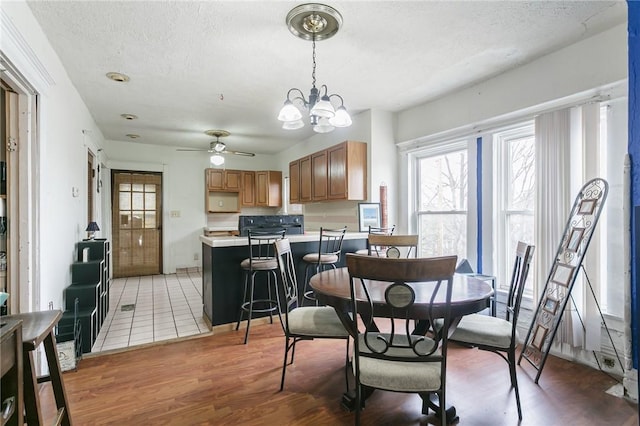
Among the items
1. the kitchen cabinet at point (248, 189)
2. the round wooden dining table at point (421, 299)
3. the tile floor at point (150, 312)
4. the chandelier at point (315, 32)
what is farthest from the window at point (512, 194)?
the kitchen cabinet at point (248, 189)

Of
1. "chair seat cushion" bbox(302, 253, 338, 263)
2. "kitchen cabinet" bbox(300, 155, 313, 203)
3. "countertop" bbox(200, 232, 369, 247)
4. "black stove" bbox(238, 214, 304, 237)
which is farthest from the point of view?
"kitchen cabinet" bbox(300, 155, 313, 203)

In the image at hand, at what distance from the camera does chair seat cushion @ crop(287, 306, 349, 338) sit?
2059 mm

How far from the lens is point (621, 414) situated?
6.14ft

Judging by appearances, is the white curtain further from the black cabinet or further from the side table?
the black cabinet

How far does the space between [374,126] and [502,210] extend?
6.02 feet

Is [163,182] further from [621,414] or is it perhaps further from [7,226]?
[621,414]

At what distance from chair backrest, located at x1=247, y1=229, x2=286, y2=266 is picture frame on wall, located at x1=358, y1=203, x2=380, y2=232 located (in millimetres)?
1326

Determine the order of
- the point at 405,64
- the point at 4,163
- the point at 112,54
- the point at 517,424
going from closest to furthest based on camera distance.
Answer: the point at 517,424 → the point at 4,163 → the point at 112,54 → the point at 405,64

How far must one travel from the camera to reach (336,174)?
14.4 feet

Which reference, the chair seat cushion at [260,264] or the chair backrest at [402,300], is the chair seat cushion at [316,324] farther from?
the chair seat cushion at [260,264]

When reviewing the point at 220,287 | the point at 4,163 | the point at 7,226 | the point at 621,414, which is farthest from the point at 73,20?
the point at 621,414

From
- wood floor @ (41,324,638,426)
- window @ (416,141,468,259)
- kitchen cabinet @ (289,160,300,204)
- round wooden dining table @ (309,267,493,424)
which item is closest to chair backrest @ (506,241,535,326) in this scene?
round wooden dining table @ (309,267,493,424)

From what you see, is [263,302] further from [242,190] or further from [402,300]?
[242,190]

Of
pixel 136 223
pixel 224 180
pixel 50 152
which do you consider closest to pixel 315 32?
pixel 50 152
